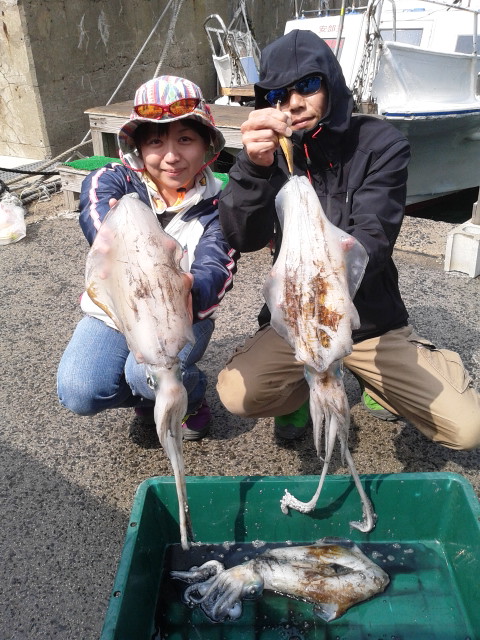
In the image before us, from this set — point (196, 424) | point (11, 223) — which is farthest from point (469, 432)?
point (11, 223)

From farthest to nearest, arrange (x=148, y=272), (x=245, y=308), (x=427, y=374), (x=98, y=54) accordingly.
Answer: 1. (x=98, y=54)
2. (x=245, y=308)
3. (x=427, y=374)
4. (x=148, y=272)

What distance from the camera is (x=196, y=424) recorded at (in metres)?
3.35

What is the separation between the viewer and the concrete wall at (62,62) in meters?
8.08

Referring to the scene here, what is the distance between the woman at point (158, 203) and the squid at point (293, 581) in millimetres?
906

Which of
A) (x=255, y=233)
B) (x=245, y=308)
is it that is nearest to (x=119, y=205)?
(x=255, y=233)

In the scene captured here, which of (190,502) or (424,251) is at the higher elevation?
(190,502)

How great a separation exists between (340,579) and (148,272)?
1362 millimetres

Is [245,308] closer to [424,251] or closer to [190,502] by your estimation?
[424,251]

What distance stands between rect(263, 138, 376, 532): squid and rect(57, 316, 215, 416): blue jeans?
0.90 metres

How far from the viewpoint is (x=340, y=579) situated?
7.34 ft

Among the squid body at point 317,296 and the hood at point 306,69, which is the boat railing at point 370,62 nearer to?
the hood at point 306,69

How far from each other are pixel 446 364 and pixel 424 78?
741 centimetres

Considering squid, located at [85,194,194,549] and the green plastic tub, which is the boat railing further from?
squid, located at [85,194,194,549]

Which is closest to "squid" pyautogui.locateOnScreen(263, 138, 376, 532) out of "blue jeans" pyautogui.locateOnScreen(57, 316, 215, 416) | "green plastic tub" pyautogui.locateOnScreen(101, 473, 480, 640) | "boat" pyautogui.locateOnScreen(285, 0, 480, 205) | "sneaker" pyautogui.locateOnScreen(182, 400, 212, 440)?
"green plastic tub" pyautogui.locateOnScreen(101, 473, 480, 640)
